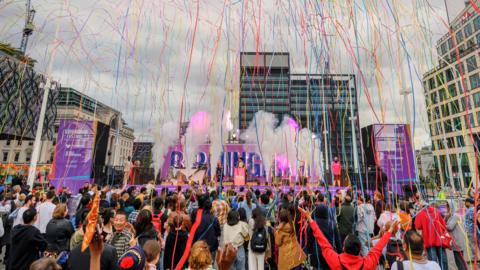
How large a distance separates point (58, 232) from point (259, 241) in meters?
2.77

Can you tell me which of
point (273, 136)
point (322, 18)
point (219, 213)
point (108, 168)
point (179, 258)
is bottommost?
point (179, 258)

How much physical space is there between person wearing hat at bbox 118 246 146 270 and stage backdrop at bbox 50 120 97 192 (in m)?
11.6

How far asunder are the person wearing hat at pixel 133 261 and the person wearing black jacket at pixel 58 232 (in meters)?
1.92

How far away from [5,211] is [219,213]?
15.6 ft

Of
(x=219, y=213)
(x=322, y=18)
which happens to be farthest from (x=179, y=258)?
(x=322, y=18)

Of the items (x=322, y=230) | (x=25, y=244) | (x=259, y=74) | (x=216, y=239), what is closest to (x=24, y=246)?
(x=25, y=244)

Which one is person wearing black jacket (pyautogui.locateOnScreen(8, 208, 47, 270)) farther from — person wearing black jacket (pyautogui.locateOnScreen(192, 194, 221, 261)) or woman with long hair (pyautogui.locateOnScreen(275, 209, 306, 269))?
woman with long hair (pyautogui.locateOnScreen(275, 209, 306, 269))

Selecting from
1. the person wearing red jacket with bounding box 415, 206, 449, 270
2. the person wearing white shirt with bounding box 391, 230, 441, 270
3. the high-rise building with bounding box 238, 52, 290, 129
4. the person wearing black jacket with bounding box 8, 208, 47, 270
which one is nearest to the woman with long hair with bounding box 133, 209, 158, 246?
the person wearing black jacket with bounding box 8, 208, 47, 270

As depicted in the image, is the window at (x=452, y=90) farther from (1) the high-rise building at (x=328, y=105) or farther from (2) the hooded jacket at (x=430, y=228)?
(2) the hooded jacket at (x=430, y=228)

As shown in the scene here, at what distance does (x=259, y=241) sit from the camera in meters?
3.70

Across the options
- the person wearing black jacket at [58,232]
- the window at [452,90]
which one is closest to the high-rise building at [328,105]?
the window at [452,90]

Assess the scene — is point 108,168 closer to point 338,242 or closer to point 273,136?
point 338,242

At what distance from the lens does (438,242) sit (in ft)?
13.9

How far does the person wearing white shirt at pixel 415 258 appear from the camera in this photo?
7.09ft
